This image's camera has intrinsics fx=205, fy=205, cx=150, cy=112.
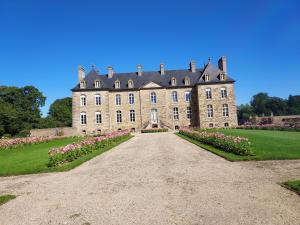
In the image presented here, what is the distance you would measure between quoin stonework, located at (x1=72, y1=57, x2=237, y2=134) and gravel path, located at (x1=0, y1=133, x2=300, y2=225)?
84.1ft

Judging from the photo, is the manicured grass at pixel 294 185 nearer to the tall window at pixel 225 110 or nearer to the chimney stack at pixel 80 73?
the tall window at pixel 225 110

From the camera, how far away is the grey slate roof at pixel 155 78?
3222 cm

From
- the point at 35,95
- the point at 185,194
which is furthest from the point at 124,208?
the point at 35,95

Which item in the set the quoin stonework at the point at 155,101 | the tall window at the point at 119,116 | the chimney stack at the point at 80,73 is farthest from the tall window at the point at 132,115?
the chimney stack at the point at 80,73

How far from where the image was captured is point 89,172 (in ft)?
22.0

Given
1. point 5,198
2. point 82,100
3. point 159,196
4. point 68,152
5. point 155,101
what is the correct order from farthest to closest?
point 155,101 → point 82,100 → point 68,152 → point 5,198 → point 159,196

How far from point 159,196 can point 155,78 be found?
3115 centimetres

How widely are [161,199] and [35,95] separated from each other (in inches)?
2150

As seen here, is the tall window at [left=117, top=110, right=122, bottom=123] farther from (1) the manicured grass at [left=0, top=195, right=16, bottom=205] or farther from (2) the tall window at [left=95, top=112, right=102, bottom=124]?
(1) the manicured grass at [left=0, top=195, right=16, bottom=205]

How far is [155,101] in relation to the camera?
32.8 meters

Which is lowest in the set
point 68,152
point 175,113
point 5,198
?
point 5,198

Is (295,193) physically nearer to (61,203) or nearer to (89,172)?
(61,203)

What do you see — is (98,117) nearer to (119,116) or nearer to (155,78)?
(119,116)

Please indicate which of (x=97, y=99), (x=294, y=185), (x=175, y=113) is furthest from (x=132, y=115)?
(x=294, y=185)
